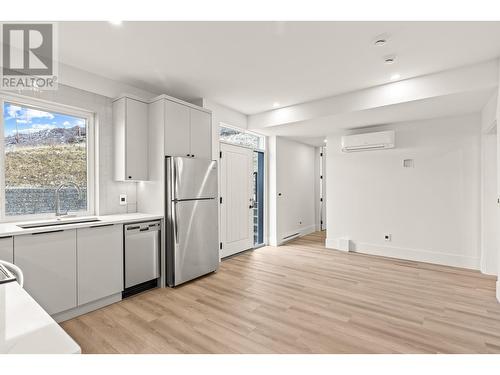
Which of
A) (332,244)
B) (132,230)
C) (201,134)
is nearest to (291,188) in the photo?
(332,244)

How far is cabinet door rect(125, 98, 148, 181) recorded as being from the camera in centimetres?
329

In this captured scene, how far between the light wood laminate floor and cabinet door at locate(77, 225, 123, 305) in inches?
8.2

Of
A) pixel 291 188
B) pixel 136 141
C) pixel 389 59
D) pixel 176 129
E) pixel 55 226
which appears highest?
pixel 389 59

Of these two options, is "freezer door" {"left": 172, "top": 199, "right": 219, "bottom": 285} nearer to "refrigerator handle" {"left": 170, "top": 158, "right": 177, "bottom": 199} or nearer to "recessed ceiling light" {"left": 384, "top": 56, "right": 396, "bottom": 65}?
"refrigerator handle" {"left": 170, "top": 158, "right": 177, "bottom": 199}

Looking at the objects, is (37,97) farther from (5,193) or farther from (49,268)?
(49,268)

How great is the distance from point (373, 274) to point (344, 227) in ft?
4.87

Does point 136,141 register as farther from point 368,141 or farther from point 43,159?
point 368,141

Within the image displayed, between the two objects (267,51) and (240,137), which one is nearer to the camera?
(267,51)

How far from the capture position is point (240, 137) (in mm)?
5137

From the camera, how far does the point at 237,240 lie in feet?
16.0

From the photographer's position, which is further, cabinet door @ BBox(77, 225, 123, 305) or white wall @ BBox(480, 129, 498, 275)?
white wall @ BBox(480, 129, 498, 275)

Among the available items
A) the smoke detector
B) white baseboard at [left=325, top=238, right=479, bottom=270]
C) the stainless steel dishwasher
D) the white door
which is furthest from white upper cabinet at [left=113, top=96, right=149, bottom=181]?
white baseboard at [left=325, top=238, right=479, bottom=270]

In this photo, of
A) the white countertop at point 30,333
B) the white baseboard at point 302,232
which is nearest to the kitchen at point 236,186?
the white countertop at point 30,333

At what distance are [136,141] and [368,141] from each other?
3.79 metres
